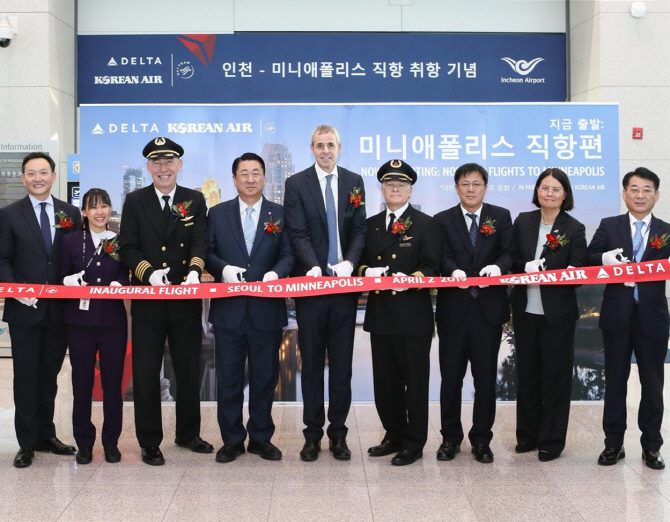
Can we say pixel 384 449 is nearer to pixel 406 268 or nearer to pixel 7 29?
pixel 406 268

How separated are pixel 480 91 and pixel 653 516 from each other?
625 cm

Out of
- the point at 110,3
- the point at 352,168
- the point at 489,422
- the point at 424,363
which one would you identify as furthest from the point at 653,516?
the point at 110,3

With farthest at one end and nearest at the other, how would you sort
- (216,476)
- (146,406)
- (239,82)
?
1. (239,82)
2. (146,406)
3. (216,476)

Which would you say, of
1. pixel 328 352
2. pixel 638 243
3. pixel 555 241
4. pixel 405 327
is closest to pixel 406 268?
pixel 405 327

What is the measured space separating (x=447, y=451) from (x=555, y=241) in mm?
1349

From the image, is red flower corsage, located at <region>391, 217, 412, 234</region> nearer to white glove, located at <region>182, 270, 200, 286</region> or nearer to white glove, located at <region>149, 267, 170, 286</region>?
white glove, located at <region>182, 270, 200, 286</region>

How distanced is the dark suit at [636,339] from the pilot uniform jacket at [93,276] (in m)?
2.73

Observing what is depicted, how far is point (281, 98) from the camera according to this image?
8727mm

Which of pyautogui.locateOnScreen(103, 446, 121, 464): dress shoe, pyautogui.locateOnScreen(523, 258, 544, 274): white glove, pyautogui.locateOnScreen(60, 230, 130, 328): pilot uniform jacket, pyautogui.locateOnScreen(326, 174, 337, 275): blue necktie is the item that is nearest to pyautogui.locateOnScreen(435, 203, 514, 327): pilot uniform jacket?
pyautogui.locateOnScreen(523, 258, 544, 274): white glove

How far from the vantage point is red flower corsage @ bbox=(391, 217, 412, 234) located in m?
4.25

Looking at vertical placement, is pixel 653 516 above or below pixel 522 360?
below

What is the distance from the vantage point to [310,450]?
4312mm

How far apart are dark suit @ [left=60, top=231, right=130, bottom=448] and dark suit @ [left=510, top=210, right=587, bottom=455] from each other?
2312 mm

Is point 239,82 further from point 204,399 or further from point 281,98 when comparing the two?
point 204,399
